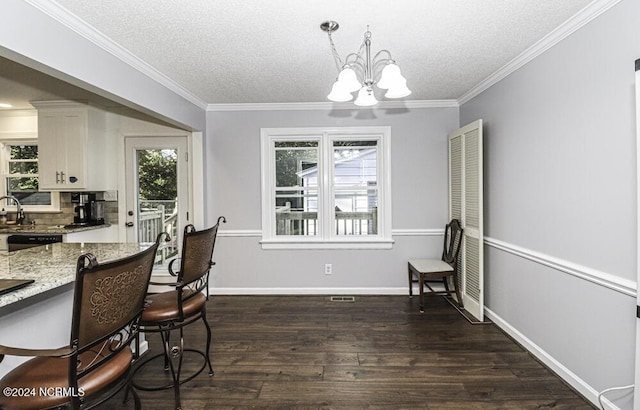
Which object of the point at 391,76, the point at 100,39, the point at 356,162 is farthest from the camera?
the point at 356,162

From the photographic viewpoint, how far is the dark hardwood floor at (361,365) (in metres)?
2.11

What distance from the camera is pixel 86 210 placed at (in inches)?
160

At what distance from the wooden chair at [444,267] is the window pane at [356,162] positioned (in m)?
1.14

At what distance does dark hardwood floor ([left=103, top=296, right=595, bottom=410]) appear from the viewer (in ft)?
6.91

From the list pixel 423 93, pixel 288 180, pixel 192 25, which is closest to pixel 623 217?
pixel 423 93

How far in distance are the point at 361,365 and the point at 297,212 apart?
2177 mm

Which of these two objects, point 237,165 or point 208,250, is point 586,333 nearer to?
point 208,250

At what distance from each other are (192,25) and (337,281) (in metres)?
3.16

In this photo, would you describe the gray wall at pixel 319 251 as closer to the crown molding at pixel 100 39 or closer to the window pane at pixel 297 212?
the window pane at pixel 297 212

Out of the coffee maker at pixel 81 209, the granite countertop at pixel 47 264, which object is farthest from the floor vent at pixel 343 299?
the coffee maker at pixel 81 209

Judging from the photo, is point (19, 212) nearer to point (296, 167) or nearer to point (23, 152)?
point (23, 152)

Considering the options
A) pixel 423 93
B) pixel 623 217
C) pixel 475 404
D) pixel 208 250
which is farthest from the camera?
pixel 423 93

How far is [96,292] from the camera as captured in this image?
118cm

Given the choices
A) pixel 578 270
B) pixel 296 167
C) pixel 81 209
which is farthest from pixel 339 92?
pixel 81 209
